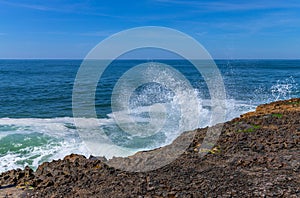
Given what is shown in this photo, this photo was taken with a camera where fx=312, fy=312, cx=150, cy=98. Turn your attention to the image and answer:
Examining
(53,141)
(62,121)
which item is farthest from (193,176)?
(62,121)

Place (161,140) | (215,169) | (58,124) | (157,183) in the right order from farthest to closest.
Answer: (58,124)
(161,140)
(215,169)
(157,183)

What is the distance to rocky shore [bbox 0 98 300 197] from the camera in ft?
15.1

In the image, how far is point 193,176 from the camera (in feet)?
16.8

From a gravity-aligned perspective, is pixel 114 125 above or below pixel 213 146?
below

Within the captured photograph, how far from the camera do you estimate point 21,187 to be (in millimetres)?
5496

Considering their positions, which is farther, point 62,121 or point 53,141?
point 62,121

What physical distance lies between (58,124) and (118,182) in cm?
1025

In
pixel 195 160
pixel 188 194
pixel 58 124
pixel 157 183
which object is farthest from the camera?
pixel 58 124

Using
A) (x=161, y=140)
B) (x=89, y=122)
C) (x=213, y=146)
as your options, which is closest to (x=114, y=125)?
(x=89, y=122)

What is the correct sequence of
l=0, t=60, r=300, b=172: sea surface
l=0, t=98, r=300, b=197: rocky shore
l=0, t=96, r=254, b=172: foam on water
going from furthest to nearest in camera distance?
l=0, t=60, r=300, b=172: sea surface, l=0, t=96, r=254, b=172: foam on water, l=0, t=98, r=300, b=197: rocky shore

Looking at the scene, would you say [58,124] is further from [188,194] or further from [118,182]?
[188,194]

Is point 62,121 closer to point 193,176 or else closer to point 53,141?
point 53,141

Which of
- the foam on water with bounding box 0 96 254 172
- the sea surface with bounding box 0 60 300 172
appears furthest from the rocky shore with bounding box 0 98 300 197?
the sea surface with bounding box 0 60 300 172

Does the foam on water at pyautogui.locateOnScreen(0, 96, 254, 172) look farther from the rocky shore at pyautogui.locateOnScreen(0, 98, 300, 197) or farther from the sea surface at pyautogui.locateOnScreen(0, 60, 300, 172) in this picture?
the rocky shore at pyautogui.locateOnScreen(0, 98, 300, 197)
